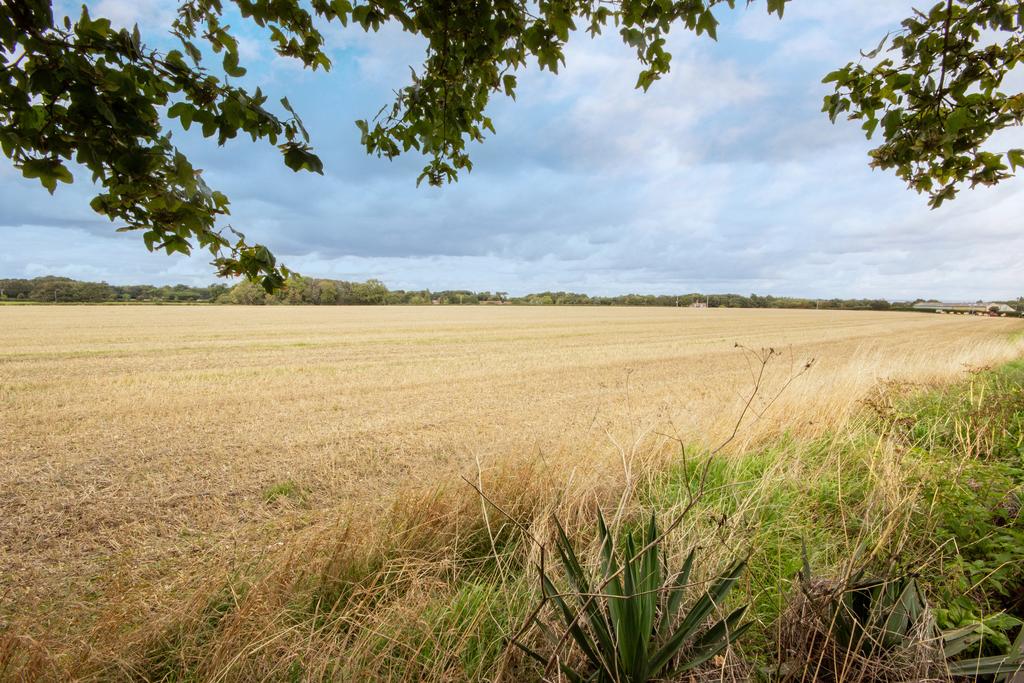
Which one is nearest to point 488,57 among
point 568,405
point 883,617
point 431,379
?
point 883,617

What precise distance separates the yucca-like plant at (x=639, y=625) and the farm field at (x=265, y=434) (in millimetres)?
555

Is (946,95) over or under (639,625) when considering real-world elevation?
over

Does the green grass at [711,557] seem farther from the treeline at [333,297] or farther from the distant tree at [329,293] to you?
the distant tree at [329,293]

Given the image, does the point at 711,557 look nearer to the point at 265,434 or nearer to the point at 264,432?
the point at 265,434

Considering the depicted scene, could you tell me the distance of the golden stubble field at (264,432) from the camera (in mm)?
3869

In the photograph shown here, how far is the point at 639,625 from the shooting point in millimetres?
1748

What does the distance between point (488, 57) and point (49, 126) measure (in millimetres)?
2440

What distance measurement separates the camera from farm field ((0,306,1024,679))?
377cm

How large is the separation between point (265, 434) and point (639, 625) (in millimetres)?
6920

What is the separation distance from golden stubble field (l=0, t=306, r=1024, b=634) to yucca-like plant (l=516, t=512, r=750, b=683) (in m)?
0.50

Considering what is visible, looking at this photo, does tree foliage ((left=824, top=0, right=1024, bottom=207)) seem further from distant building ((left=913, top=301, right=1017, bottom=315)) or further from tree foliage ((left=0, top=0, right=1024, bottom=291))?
distant building ((left=913, top=301, right=1017, bottom=315))

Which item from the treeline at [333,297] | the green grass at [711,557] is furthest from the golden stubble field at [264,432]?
the treeline at [333,297]

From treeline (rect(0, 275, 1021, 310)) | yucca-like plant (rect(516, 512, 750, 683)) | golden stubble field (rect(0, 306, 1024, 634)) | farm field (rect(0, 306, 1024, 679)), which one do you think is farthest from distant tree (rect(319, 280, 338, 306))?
yucca-like plant (rect(516, 512, 750, 683))

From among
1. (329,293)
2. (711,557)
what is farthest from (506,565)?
(329,293)
